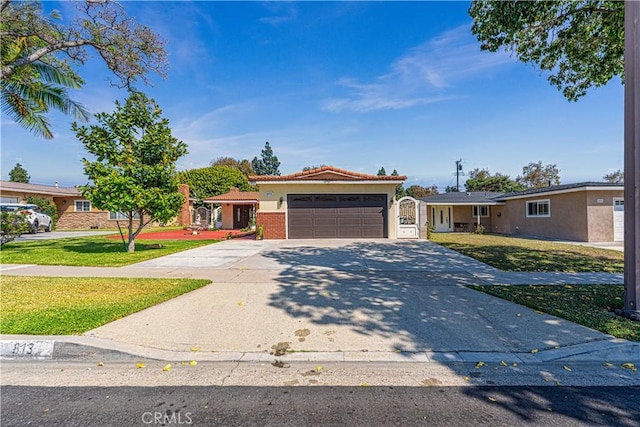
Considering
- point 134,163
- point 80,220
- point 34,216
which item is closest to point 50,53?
point 134,163

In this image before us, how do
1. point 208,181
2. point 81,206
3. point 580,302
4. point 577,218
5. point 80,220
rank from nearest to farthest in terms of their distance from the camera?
point 580,302, point 577,218, point 80,220, point 81,206, point 208,181

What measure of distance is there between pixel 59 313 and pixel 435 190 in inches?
2245

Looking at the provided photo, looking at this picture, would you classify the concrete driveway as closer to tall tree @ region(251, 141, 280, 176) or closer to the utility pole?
the utility pole

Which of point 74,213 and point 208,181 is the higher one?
point 208,181

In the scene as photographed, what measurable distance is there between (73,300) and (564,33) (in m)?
13.4

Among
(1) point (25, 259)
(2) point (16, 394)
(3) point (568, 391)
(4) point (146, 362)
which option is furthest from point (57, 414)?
A: (1) point (25, 259)

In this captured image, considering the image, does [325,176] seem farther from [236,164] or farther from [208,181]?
[236,164]

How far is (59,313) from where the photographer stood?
4777mm

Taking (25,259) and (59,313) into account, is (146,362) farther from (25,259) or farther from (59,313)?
(25,259)

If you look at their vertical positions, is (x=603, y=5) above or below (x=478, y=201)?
above

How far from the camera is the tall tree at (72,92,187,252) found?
10641 millimetres

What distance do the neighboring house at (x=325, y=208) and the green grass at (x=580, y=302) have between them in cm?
1066

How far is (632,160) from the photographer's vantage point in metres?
4.82

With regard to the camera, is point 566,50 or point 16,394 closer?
point 16,394
